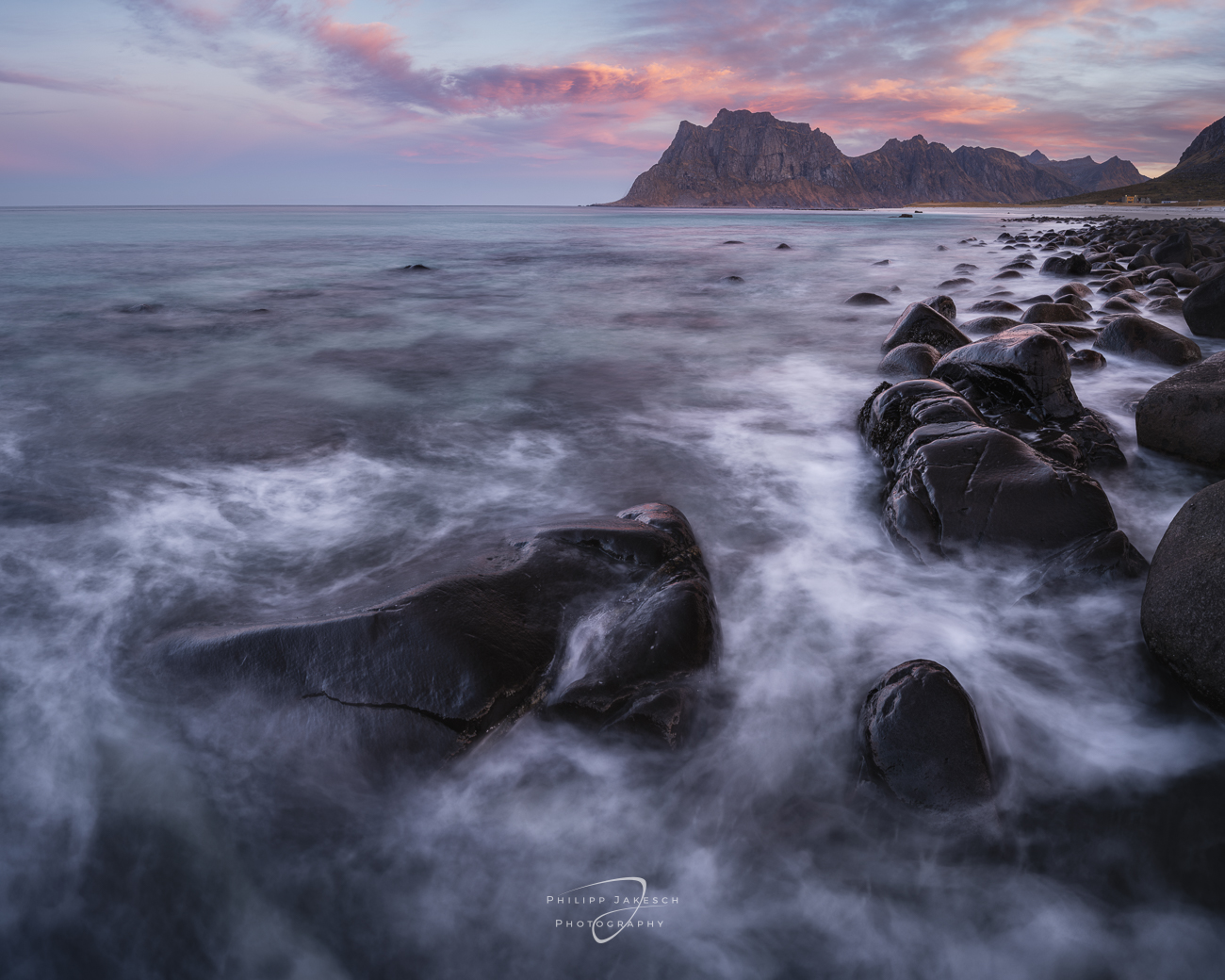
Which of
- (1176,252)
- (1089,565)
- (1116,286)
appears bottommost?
(1089,565)

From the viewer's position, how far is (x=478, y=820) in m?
1.95

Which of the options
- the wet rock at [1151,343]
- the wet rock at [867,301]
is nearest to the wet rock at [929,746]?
the wet rock at [1151,343]

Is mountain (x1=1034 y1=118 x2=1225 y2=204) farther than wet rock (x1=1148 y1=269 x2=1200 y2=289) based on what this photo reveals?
Yes

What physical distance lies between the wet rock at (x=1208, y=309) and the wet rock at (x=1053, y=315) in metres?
1.06

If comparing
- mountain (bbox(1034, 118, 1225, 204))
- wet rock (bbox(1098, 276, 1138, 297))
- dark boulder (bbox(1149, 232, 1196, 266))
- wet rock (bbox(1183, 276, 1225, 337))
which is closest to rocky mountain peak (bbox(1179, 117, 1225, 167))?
mountain (bbox(1034, 118, 1225, 204))

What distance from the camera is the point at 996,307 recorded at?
947 cm

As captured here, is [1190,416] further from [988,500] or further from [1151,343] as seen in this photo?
[1151,343]

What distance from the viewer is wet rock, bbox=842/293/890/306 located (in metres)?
11.2

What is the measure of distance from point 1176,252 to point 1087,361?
38.1ft

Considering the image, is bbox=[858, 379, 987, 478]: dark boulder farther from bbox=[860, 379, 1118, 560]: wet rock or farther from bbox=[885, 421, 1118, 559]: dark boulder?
bbox=[885, 421, 1118, 559]: dark boulder

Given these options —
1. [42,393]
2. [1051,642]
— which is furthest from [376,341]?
[1051,642]

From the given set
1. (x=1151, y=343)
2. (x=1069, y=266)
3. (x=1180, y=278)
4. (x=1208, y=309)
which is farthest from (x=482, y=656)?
(x=1069, y=266)

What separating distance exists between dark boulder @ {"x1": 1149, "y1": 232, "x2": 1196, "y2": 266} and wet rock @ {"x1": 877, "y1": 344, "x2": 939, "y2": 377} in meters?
12.3

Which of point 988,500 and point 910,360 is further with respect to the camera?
point 910,360
